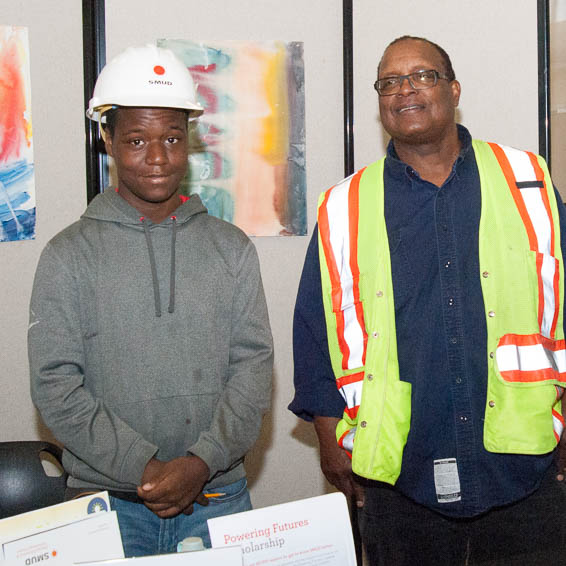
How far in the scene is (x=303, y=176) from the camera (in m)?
2.71

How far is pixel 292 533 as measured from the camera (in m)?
1.07

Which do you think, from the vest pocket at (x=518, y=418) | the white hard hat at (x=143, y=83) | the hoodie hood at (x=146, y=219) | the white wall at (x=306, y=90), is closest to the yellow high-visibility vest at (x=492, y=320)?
the vest pocket at (x=518, y=418)

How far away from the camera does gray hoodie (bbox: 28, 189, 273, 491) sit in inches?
61.9

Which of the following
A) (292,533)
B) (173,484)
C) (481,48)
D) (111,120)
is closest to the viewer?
(292,533)

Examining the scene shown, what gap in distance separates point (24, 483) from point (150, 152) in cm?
94

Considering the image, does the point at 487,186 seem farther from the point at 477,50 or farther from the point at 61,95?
the point at 61,95

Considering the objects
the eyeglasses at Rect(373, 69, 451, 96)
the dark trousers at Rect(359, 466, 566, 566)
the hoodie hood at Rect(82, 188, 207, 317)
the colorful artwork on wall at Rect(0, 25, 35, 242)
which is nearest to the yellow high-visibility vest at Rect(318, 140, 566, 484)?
the dark trousers at Rect(359, 466, 566, 566)

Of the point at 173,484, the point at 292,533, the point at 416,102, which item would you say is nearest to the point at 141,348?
the point at 173,484

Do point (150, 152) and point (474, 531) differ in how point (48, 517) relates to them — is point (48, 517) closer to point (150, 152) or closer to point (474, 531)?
point (150, 152)

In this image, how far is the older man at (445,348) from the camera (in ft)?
5.54

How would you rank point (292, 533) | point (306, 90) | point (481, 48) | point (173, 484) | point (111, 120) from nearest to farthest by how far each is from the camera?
point (292, 533) → point (173, 484) → point (111, 120) → point (481, 48) → point (306, 90)

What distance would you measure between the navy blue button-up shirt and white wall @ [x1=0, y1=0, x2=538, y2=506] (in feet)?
3.20

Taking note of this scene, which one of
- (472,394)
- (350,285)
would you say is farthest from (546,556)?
(350,285)

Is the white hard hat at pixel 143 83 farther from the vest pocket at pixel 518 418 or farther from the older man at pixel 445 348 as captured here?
the vest pocket at pixel 518 418
